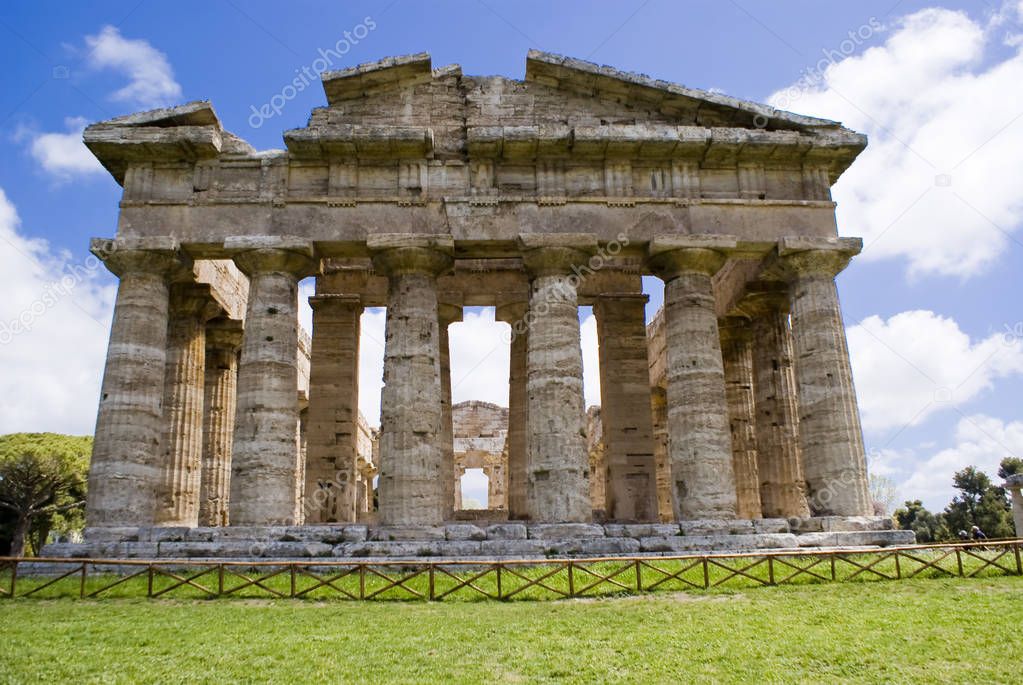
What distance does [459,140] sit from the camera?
21953 mm

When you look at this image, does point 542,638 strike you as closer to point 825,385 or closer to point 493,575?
point 493,575

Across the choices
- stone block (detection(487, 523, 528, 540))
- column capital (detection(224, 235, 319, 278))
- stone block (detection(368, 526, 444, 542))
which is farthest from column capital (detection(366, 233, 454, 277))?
stone block (detection(487, 523, 528, 540))

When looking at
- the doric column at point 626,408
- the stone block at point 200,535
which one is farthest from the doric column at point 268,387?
the doric column at point 626,408

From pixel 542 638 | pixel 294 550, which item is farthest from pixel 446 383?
pixel 542 638

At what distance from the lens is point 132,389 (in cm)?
2000

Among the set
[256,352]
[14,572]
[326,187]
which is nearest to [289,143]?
[326,187]

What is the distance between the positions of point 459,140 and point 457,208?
200cm

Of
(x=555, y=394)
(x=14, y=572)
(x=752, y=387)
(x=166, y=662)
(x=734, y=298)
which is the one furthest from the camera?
(x=752, y=387)

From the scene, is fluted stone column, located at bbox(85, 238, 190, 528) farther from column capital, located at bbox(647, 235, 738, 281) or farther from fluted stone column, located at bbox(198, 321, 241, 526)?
column capital, located at bbox(647, 235, 738, 281)

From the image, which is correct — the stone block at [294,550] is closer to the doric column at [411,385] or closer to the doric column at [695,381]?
the doric column at [411,385]

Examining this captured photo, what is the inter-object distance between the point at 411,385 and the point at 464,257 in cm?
397

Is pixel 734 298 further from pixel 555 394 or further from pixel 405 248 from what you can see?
pixel 405 248

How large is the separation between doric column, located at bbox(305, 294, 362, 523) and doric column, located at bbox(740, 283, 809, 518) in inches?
485

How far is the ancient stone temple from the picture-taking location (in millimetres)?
19391
